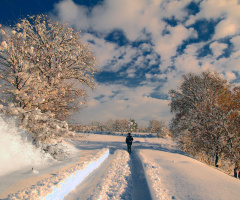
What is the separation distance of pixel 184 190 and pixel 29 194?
4783mm

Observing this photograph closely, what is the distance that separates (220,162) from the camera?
14.9m

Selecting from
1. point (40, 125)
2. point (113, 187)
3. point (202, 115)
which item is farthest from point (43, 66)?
point (202, 115)

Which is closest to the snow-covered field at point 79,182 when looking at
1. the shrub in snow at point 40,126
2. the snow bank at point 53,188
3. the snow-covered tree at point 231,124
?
the snow bank at point 53,188

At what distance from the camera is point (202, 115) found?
1431cm

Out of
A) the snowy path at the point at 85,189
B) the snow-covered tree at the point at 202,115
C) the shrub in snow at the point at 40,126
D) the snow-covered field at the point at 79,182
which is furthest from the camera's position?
the snow-covered tree at the point at 202,115

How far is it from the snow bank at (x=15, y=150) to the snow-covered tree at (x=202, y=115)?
13635 millimetres

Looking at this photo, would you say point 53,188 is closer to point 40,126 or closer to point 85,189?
point 85,189

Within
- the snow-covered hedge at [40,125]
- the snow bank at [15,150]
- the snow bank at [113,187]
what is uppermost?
the snow-covered hedge at [40,125]

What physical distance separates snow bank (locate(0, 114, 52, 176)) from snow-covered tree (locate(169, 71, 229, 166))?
13635 mm

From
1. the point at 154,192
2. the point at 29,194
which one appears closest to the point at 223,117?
the point at 154,192

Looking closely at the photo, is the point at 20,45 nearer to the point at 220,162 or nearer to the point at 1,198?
the point at 1,198

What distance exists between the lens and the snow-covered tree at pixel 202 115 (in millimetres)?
13655

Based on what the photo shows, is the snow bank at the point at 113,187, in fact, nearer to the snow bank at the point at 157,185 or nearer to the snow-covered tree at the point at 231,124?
the snow bank at the point at 157,185

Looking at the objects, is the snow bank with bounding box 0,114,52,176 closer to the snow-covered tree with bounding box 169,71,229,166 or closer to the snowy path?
the snowy path
